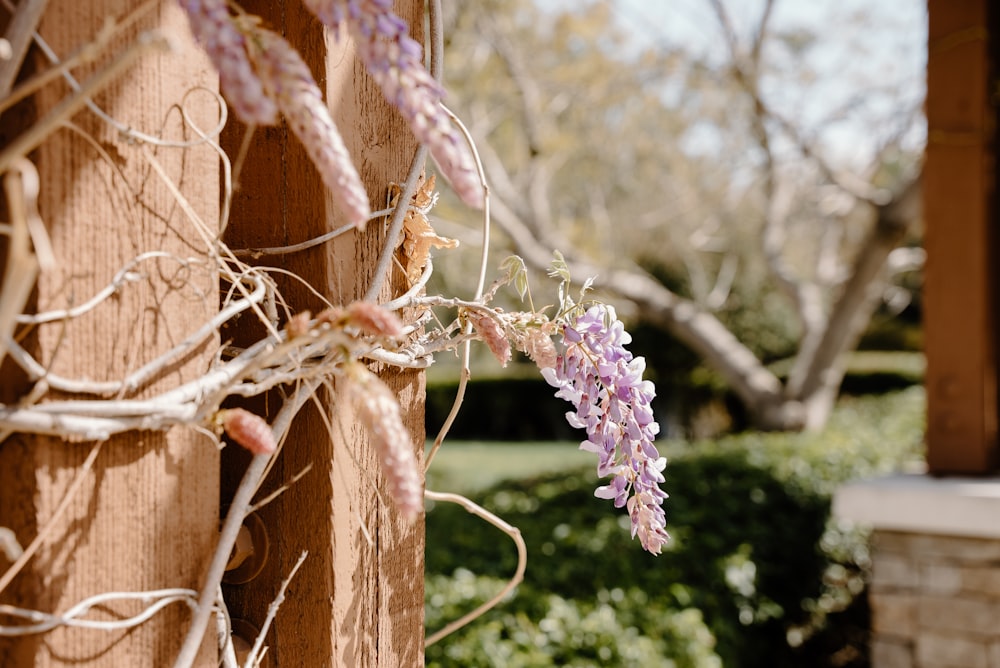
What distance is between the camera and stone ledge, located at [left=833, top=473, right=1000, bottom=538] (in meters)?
3.01

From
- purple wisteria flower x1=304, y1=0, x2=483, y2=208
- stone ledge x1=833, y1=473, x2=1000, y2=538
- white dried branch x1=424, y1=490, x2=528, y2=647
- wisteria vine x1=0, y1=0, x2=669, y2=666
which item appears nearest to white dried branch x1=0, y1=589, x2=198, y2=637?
wisteria vine x1=0, y1=0, x2=669, y2=666

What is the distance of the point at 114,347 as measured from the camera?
53cm

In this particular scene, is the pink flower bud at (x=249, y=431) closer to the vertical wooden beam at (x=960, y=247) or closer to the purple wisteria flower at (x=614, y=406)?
the purple wisteria flower at (x=614, y=406)

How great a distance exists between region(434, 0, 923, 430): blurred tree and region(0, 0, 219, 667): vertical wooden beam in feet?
14.5

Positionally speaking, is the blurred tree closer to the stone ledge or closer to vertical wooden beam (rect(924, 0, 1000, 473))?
vertical wooden beam (rect(924, 0, 1000, 473))

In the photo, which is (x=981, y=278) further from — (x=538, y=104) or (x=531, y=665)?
(x=538, y=104)

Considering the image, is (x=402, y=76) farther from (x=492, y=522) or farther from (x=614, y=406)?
(x=492, y=522)

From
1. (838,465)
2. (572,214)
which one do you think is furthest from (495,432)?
(838,465)

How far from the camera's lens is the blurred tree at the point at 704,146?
6.02m

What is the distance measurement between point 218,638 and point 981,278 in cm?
346

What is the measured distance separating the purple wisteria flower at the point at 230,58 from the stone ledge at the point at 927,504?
323cm

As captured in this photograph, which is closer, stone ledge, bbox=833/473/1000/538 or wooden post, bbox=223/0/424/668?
wooden post, bbox=223/0/424/668

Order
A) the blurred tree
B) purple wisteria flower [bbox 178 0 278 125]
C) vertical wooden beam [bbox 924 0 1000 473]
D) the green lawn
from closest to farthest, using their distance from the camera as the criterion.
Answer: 1. purple wisteria flower [bbox 178 0 278 125]
2. vertical wooden beam [bbox 924 0 1000 473]
3. the blurred tree
4. the green lawn

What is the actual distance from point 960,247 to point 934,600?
1371 millimetres
